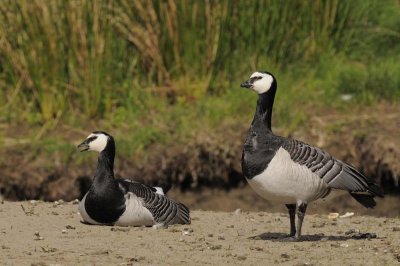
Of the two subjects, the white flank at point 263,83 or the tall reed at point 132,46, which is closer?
the white flank at point 263,83

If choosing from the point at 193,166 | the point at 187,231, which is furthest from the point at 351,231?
the point at 193,166

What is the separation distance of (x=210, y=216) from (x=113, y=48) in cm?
367

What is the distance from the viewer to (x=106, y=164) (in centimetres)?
1062

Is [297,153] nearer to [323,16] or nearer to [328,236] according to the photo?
[328,236]

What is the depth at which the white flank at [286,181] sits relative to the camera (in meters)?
9.04

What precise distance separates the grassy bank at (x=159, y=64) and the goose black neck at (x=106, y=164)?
2.63 metres

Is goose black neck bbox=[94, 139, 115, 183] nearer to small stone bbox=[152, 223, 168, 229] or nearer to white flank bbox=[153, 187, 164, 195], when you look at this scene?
white flank bbox=[153, 187, 164, 195]

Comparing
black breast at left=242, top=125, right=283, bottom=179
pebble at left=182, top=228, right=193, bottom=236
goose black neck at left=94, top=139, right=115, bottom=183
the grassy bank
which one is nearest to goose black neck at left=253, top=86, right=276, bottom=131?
black breast at left=242, top=125, right=283, bottom=179

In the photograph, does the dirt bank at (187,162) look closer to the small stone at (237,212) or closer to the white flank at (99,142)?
the small stone at (237,212)

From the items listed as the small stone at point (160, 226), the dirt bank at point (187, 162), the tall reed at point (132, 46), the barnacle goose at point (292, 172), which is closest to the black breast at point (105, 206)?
the small stone at point (160, 226)

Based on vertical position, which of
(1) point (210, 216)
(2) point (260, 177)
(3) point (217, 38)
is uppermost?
(3) point (217, 38)

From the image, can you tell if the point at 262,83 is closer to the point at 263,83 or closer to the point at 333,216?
the point at 263,83

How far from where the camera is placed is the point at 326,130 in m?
12.8

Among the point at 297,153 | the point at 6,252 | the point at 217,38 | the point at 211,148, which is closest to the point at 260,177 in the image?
the point at 297,153
